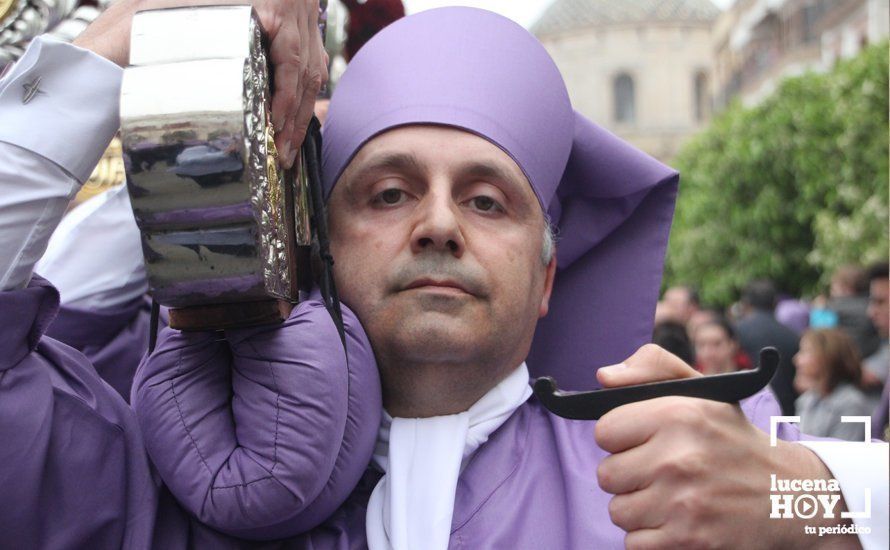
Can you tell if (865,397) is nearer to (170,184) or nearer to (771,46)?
(170,184)

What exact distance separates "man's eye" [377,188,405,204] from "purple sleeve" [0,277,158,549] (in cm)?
63

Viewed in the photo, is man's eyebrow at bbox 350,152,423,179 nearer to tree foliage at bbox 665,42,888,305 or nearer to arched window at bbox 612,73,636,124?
tree foliage at bbox 665,42,888,305

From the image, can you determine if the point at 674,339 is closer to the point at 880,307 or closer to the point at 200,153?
the point at 880,307

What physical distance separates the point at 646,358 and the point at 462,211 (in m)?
0.67

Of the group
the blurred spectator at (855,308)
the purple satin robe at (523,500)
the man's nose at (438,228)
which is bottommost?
the blurred spectator at (855,308)

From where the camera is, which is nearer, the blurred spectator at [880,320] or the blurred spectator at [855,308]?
the blurred spectator at [880,320]

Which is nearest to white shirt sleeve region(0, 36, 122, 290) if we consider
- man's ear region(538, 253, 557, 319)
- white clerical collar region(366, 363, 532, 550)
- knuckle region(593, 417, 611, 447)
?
white clerical collar region(366, 363, 532, 550)

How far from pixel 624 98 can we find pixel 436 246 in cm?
6161

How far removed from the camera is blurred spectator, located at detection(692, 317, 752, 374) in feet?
26.0

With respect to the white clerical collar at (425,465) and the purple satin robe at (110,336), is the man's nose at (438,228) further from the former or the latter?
the purple satin robe at (110,336)

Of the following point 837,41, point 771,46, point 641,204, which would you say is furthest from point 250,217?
point 771,46

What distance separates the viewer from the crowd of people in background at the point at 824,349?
6.04m

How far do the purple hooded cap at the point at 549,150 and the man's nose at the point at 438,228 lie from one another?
0.17 m

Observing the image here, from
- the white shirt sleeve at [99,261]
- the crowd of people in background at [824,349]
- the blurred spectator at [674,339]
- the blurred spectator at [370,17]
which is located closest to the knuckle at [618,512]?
the white shirt sleeve at [99,261]
